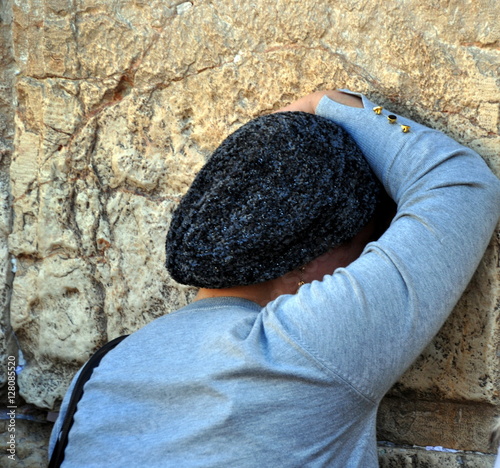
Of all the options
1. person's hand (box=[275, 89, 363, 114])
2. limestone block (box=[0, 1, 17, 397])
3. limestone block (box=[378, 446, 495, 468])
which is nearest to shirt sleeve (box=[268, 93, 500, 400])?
person's hand (box=[275, 89, 363, 114])

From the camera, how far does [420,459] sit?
1519mm

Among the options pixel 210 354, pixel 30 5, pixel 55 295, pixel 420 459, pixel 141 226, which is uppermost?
pixel 30 5

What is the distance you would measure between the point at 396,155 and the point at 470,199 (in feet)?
0.53

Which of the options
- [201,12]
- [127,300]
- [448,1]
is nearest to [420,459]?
[127,300]

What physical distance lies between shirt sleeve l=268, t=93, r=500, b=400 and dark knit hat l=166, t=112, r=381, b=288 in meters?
0.09

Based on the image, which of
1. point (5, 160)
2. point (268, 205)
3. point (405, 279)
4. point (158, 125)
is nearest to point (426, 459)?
point (405, 279)

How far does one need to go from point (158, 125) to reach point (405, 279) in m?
0.82

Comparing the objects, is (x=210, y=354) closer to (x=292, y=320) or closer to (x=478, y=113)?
(x=292, y=320)

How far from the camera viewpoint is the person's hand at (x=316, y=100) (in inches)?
53.3

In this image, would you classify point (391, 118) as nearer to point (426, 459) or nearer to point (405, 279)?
point (405, 279)

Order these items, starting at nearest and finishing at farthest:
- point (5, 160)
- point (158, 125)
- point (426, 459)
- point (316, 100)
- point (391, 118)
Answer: point (391, 118), point (316, 100), point (426, 459), point (158, 125), point (5, 160)

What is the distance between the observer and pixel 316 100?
138 cm

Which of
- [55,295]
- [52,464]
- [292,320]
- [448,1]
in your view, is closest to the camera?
[292,320]

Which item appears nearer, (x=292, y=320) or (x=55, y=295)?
(x=292, y=320)
